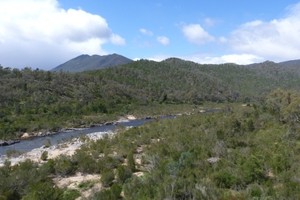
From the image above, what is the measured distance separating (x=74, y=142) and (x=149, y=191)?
2717cm

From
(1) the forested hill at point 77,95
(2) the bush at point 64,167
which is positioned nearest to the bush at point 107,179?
(2) the bush at point 64,167

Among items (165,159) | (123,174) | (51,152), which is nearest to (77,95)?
(51,152)

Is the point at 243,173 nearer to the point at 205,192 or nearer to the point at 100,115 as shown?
the point at 205,192

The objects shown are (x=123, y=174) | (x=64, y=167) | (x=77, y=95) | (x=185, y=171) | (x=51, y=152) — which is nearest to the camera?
(x=185, y=171)

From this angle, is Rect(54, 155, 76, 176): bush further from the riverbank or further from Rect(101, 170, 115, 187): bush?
the riverbank

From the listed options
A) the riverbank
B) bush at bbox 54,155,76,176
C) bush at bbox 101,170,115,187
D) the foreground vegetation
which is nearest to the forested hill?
the riverbank

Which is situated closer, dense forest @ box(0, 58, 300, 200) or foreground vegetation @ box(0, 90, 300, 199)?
foreground vegetation @ box(0, 90, 300, 199)

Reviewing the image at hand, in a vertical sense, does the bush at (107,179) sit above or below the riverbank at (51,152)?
above

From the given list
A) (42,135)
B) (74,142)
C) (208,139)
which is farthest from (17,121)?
(208,139)

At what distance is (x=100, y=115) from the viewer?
274 feet

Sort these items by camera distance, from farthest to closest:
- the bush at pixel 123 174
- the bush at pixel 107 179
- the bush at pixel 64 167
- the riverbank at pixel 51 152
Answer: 1. the riverbank at pixel 51 152
2. the bush at pixel 64 167
3. the bush at pixel 123 174
4. the bush at pixel 107 179

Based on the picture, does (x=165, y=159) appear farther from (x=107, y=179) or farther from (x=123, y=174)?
(x=107, y=179)

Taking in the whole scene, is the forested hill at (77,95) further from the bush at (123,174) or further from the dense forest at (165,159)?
the bush at (123,174)

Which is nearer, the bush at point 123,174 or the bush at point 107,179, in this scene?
the bush at point 107,179
